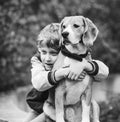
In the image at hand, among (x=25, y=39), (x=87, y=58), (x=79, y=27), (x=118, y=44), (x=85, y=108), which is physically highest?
(x=79, y=27)

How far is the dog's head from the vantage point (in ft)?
11.6

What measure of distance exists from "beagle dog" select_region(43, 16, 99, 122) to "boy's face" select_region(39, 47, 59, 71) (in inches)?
2.7

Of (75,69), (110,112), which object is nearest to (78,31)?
(75,69)

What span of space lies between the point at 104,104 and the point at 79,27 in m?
3.50

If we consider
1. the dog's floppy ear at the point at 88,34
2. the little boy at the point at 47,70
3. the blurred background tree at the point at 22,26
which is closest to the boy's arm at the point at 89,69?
the little boy at the point at 47,70

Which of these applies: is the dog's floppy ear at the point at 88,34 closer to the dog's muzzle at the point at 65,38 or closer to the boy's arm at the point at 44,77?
the dog's muzzle at the point at 65,38

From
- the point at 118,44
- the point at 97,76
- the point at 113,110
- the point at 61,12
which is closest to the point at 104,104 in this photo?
the point at 113,110

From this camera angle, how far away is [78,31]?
11.6 ft

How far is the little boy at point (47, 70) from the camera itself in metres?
3.54

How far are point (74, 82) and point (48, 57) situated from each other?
1.03 ft

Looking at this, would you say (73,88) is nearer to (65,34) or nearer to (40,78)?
(40,78)

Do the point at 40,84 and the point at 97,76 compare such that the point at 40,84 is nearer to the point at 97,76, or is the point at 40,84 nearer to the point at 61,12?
the point at 97,76

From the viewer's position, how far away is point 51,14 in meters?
11.3

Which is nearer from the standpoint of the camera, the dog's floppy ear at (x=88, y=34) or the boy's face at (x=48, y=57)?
the dog's floppy ear at (x=88, y=34)
